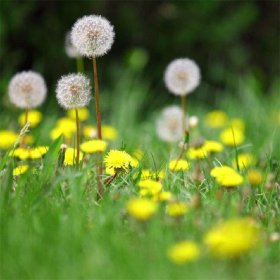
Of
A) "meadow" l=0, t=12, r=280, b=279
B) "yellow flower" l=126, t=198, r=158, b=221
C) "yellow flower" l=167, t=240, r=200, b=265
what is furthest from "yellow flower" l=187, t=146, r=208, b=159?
"yellow flower" l=167, t=240, r=200, b=265

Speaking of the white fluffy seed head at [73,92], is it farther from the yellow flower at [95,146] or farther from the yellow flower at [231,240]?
the yellow flower at [231,240]

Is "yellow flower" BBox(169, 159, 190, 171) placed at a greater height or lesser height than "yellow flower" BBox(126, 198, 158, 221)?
lesser

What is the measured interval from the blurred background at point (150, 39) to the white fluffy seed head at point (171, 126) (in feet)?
5.10

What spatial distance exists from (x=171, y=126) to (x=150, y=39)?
2331 mm

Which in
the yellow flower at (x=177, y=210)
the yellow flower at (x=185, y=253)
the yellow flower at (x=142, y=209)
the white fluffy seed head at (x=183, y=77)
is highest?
the white fluffy seed head at (x=183, y=77)

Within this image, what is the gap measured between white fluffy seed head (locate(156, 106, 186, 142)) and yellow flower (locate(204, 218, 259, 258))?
2084mm

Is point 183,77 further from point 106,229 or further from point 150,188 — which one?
point 106,229

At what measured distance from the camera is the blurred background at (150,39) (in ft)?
19.0

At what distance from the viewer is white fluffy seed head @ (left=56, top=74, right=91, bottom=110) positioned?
113 inches

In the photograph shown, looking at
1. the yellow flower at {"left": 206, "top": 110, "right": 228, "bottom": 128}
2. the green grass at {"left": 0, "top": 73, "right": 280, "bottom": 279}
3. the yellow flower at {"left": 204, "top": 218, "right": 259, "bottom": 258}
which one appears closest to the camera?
the yellow flower at {"left": 204, "top": 218, "right": 259, "bottom": 258}

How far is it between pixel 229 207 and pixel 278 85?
3.65 metres

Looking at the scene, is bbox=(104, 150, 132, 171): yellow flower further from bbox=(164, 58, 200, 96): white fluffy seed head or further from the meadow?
bbox=(164, 58, 200, 96): white fluffy seed head

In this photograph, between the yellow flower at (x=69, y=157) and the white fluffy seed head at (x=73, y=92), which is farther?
the yellow flower at (x=69, y=157)

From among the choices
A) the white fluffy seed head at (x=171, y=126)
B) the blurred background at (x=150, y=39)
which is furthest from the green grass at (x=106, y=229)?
the blurred background at (x=150, y=39)
